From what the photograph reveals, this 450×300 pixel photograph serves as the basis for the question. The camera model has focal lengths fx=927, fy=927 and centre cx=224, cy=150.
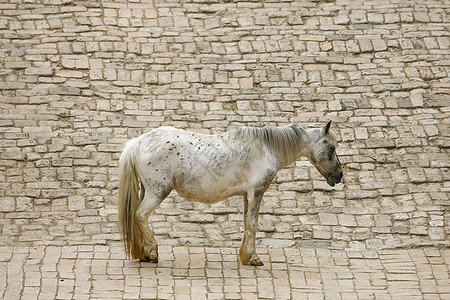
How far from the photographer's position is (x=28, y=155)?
1370 centimetres

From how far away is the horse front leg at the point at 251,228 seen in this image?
36.4 ft

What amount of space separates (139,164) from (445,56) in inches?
308

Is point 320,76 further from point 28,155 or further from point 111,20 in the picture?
point 28,155

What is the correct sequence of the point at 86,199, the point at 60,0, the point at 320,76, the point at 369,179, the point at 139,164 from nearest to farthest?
1. the point at 139,164
2. the point at 86,199
3. the point at 369,179
4. the point at 320,76
5. the point at 60,0

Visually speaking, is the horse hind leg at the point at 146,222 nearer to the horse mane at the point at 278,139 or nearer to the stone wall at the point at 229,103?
the stone wall at the point at 229,103

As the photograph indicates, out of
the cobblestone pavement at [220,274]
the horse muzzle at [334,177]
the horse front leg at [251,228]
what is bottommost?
the cobblestone pavement at [220,274]

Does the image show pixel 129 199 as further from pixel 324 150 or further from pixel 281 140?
pixel 324 150

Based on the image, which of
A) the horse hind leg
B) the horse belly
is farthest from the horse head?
the horse hind leg

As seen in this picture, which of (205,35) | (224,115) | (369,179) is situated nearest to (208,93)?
(224,115)

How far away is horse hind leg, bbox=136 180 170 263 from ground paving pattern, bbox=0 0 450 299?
0.24 metres

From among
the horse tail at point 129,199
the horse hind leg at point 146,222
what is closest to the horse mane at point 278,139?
the horse hind leg at point 146,222

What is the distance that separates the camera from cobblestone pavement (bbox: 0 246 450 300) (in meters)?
10.3

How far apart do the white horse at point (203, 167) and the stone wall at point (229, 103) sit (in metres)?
1.03

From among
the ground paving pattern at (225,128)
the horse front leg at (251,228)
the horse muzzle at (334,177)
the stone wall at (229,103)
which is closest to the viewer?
the ground paving pattern at (225,128)
